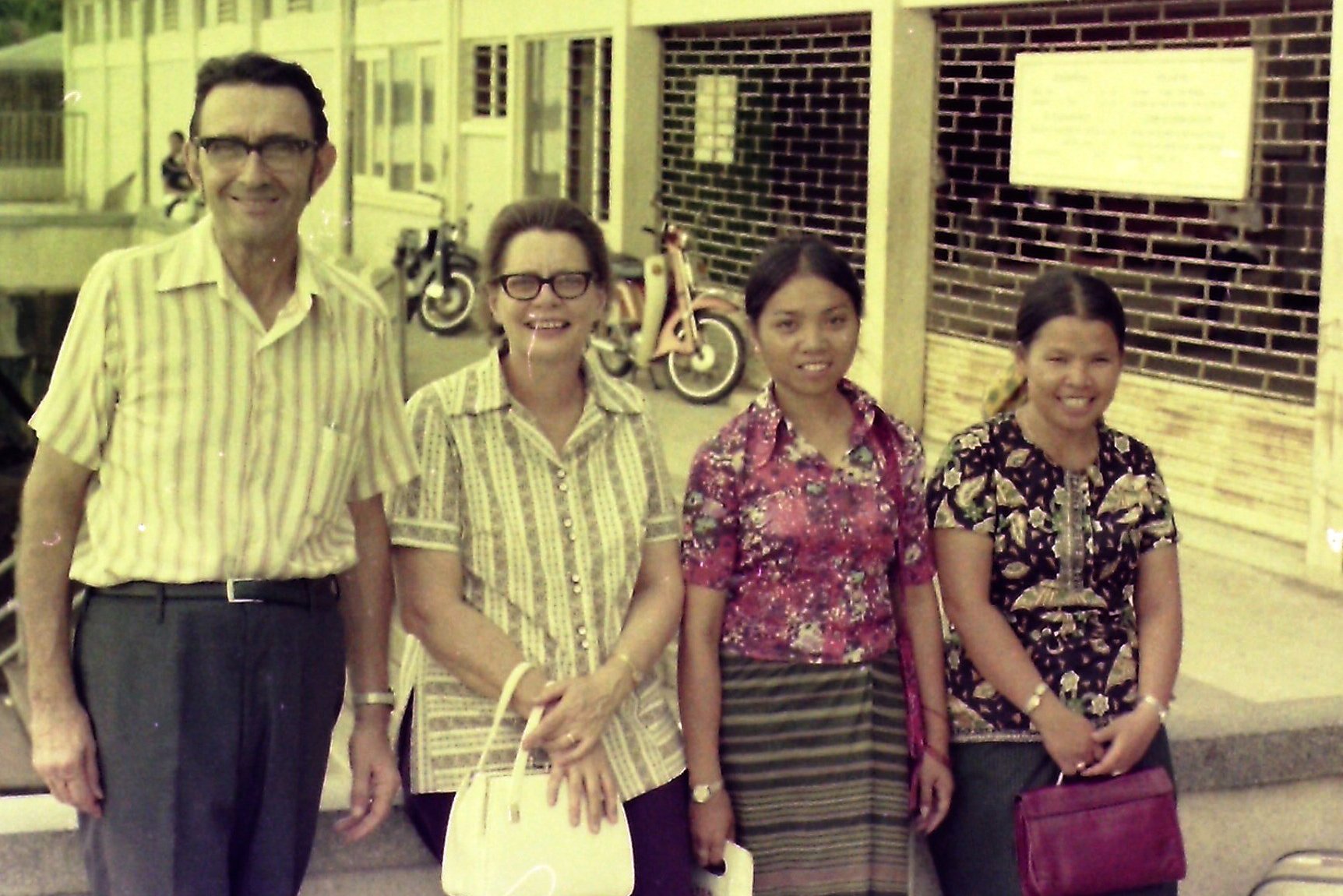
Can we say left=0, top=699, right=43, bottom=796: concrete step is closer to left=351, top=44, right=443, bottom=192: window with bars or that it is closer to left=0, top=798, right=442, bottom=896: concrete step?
left=0, top=798, right=442, bottom=896: concrete step

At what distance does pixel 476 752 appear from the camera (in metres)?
2.76

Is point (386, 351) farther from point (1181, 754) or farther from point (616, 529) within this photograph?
point (1181, 754)

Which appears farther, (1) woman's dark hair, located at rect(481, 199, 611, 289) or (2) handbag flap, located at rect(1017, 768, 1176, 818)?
(2) handbag flap, located at rect(1017, 768, 1176, 818)

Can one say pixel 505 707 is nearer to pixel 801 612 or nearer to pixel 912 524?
pixel 801 612

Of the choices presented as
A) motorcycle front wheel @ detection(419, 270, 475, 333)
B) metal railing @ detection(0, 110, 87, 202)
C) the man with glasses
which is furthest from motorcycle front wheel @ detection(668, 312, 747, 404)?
the man with glasses

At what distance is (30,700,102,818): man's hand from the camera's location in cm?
246

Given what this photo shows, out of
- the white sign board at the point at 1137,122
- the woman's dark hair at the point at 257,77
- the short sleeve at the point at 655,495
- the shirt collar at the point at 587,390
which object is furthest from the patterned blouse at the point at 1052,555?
the white sign board at the point at 1137,122

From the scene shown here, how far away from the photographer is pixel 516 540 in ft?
9.05

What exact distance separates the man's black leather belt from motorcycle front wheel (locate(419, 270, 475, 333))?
308 inches

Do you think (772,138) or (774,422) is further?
(772,138)

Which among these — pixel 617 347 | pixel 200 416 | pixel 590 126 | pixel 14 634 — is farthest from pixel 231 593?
pixel 590 126

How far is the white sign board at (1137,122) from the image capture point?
7531 millimetres

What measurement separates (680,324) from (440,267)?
10.0ft

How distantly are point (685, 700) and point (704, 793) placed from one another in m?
0.15
